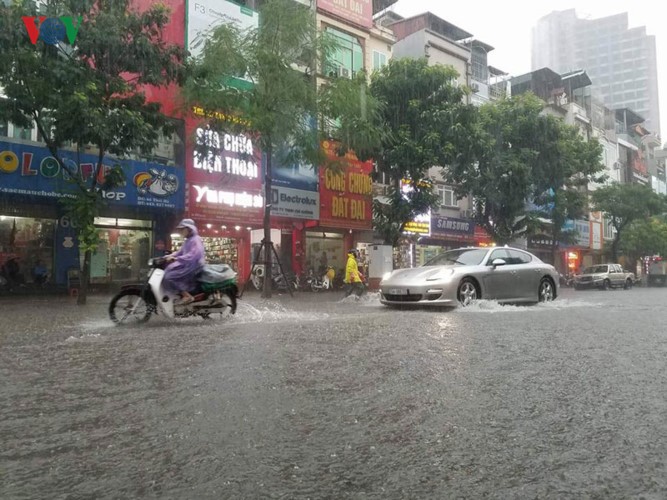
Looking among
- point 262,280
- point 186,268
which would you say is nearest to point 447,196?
point 262,280

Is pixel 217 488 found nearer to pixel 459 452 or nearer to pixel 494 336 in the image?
pixel 459 452

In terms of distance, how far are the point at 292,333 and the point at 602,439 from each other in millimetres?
4293

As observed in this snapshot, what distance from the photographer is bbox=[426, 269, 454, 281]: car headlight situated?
9.76 m

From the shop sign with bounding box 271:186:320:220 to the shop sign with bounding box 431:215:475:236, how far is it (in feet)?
27.5

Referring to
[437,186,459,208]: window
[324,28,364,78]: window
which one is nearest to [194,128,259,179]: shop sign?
[324,28,364,78]: window

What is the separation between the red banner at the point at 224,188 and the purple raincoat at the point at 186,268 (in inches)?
386

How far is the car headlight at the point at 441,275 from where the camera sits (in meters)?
9.76

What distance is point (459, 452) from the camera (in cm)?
259

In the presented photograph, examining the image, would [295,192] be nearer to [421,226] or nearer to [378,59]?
[421,226]

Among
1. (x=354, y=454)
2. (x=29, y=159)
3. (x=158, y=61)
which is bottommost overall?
(x=354, y=454)

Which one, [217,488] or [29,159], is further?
[29,159]

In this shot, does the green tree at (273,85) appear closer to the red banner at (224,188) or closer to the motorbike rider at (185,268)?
the red banner at (224,188)

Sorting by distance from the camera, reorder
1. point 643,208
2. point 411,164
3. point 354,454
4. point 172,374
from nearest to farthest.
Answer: point 354,454, point 172,374, point 411,164, point 643,208

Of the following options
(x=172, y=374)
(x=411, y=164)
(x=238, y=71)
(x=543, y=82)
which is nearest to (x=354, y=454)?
(x=172, y=374)
